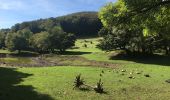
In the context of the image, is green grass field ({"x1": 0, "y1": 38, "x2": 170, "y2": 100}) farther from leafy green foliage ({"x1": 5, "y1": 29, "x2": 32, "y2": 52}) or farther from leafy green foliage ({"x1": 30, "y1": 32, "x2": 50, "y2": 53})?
leafy green foliage ({"x1": 5, "y1": 29, "x2": 32, "y2": 52})

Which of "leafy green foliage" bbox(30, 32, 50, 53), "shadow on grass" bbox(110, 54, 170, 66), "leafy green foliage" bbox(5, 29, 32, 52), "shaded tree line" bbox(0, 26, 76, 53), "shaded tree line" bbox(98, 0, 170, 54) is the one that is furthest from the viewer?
"leafy green foliage" bbox(5, 29, 32, 52)

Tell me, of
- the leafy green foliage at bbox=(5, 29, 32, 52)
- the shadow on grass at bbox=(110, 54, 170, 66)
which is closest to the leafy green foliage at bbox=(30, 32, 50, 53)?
the leafy green foliage at bbox=(5, 29, 32, 52)

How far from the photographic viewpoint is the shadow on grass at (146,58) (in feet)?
245

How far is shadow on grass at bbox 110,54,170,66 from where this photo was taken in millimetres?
74750

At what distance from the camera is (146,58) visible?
266 feet

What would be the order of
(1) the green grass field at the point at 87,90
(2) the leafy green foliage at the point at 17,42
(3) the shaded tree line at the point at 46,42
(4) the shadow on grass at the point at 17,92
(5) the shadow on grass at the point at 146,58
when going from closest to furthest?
(4) the shadow on grass at the point at 17,92 → (1) the green grass field at the point at 87,90 → (5) the shadow on grass at the point at 146,58 → (3) the shaded tree line at the point at 46,42 → (2) the leafy green foliage at the point at 17,42

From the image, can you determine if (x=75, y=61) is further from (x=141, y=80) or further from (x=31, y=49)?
(x=31, y=49)

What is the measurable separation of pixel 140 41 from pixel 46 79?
3725 centimetres

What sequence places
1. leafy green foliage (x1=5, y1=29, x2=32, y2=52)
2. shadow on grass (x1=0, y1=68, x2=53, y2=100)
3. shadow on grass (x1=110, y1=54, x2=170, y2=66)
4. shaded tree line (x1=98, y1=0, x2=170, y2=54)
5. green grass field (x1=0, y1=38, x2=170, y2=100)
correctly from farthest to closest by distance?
leafy green foliage (x1=5, y1=29, x2=32, y2=52), shadow on grass (x1=110, y1=54, x2=170, y2=66), green grass field (x1=0, y1=38, x2=170, y2=100), shadow on grass (x1=0, y1=68, x2=53, y2=100), shaded tree line (x1=98, y1=0, x2=170, y2=54)

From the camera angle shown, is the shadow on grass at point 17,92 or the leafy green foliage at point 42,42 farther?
the leafy green foliage at point 42,42

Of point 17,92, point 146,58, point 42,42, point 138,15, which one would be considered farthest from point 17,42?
point 138,15

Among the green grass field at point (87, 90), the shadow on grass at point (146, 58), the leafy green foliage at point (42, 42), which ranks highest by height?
the leafy green foliage at point (42, 42)

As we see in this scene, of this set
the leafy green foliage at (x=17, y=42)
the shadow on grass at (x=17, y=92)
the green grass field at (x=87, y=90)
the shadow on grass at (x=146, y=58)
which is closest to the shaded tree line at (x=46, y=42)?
the leafy green foliage at (x=17, y=42)

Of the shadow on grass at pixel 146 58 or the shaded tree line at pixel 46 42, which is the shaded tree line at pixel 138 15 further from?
the shaded tree line at pixel 46 42
